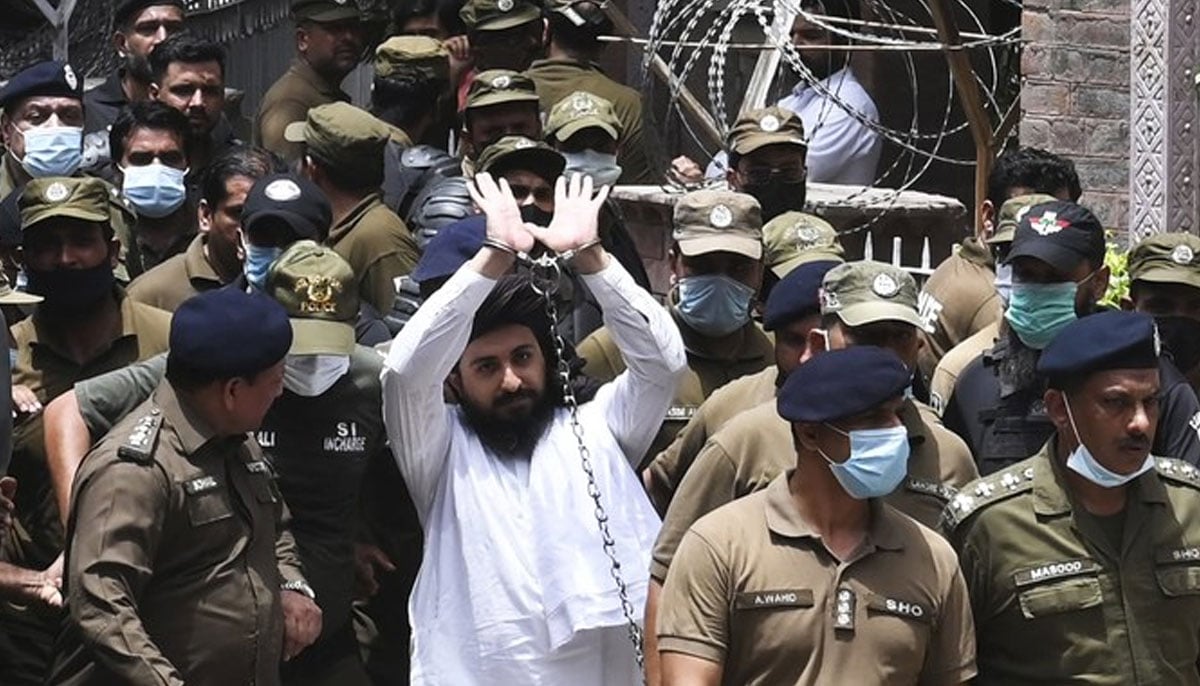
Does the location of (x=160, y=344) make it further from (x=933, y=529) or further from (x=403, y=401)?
(x=933, y=529)

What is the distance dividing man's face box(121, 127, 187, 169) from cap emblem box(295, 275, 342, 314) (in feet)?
7.71

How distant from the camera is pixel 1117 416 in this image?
22.5 feet

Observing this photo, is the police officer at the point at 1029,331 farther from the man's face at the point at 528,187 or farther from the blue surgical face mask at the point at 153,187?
the blue surgical face mask at the point at 153,187

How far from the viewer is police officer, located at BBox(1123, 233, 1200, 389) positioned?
8.33m

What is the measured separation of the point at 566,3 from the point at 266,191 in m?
3.47

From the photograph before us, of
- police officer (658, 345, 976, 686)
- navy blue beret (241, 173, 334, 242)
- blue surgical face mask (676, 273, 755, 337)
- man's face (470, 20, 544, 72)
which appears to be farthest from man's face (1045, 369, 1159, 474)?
man's face (470, 20, 544, 72)

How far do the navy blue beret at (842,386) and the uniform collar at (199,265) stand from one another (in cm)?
309

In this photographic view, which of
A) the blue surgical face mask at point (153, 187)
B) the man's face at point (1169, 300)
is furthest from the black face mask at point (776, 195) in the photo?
the blue surgical face mask at point (153, 187)

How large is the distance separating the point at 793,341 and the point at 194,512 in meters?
1.61

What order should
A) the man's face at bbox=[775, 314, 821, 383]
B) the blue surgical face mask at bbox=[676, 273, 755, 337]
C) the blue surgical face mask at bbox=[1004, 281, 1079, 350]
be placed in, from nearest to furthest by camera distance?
the man's face at bbox=[775, 314, 821, 383], the blue surgical face mask at bbox=[1004, 281, 1079, 350], the blue surgical face mask at bbox=[676, 273, 755, 337]

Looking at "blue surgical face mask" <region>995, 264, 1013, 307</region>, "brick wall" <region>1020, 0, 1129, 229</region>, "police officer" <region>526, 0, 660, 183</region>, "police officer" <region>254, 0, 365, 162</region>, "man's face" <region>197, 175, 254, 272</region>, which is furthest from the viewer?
"police officer" <region>254, 0, 365, 162</region>

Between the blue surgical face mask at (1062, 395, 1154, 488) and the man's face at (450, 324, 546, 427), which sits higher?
the man's face at (450, 324, 546, 427)

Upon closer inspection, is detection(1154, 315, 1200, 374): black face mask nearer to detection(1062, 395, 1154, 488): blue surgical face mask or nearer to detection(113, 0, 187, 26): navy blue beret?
detection(1062, 395, 1154, 488): blue surgical face mask

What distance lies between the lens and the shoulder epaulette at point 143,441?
22.7 feet
